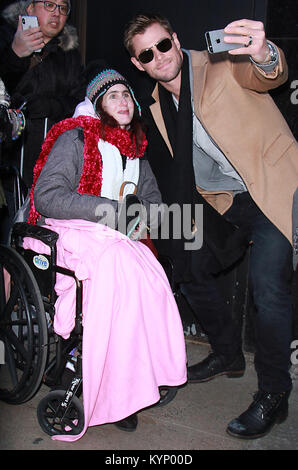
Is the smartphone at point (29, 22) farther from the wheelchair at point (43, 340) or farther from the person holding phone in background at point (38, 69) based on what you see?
the wheelchair at point (43, 340)

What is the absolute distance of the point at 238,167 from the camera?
283 cm

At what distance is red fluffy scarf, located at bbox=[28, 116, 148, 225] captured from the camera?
Answer: 2.93m

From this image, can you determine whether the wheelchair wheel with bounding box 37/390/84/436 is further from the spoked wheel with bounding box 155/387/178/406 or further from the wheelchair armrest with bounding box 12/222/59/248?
the wheelchair armrest with bounding box 12/222/59/248

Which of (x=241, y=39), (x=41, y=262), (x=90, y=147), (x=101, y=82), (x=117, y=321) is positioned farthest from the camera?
(x=101, y=82)

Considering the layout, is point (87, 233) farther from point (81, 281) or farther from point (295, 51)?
point (295, 51)

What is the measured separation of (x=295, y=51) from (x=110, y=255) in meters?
1.77

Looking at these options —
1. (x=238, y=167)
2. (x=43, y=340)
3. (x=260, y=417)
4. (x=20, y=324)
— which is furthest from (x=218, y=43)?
(x=260, y=417)

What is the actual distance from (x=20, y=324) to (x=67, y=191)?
74 cm

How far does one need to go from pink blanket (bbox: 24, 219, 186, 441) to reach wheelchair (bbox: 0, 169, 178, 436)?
0.19ft

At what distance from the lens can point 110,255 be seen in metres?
2.64

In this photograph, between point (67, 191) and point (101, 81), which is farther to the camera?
point (101, 81)

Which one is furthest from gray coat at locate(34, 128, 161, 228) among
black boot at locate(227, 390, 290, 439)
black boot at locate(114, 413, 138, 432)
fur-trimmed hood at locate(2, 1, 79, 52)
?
black boot at locate(227, 390, 290, 439)

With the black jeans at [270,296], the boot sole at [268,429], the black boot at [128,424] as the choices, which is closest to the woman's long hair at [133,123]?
the black jeans at [270,296]

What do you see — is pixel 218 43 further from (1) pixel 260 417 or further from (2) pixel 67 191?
(1) pixel 260 417
